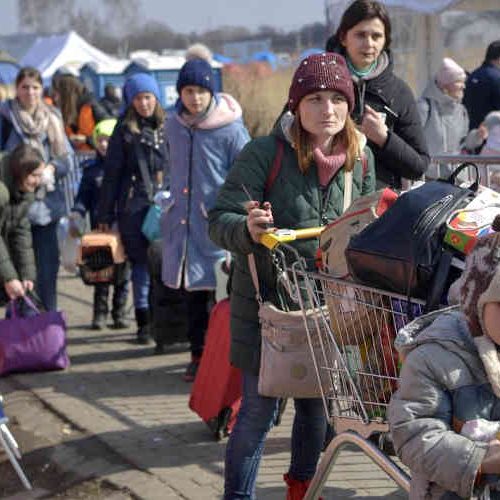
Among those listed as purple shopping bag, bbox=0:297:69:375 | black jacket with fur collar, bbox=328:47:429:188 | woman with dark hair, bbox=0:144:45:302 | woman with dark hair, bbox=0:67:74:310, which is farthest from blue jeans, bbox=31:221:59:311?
black jacket with fur collar, bbox=328:47:429:188

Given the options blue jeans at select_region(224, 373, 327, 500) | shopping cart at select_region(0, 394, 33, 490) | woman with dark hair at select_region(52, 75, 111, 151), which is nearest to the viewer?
blue jeans at select_region(224, 373, 327, 500)

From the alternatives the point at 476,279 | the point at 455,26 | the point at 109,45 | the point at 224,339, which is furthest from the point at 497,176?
the point at 109,45

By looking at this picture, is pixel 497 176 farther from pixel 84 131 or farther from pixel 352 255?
pixel 84 131

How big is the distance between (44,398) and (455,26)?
962 cm

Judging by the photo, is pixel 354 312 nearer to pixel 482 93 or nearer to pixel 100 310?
pixel 100 310

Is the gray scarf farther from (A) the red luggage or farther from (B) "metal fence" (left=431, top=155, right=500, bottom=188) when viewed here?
(B) "metal fence" (left=431, top=155, right=500, bottom=188)

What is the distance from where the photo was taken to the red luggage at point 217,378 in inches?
240

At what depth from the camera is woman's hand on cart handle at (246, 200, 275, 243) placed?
4.22m

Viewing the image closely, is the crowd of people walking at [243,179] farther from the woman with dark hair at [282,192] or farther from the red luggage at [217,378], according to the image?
the red luggage at [217,378]

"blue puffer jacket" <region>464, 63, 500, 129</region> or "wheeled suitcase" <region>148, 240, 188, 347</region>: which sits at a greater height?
"blue puffer jacket" <region>464, 63, 500, 129</region>

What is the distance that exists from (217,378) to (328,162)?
1.86 meters

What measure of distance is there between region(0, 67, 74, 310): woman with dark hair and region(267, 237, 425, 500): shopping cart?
496cm

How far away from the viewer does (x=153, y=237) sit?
8.78 metres

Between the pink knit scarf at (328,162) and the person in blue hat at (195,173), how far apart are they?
3021 millimetres
